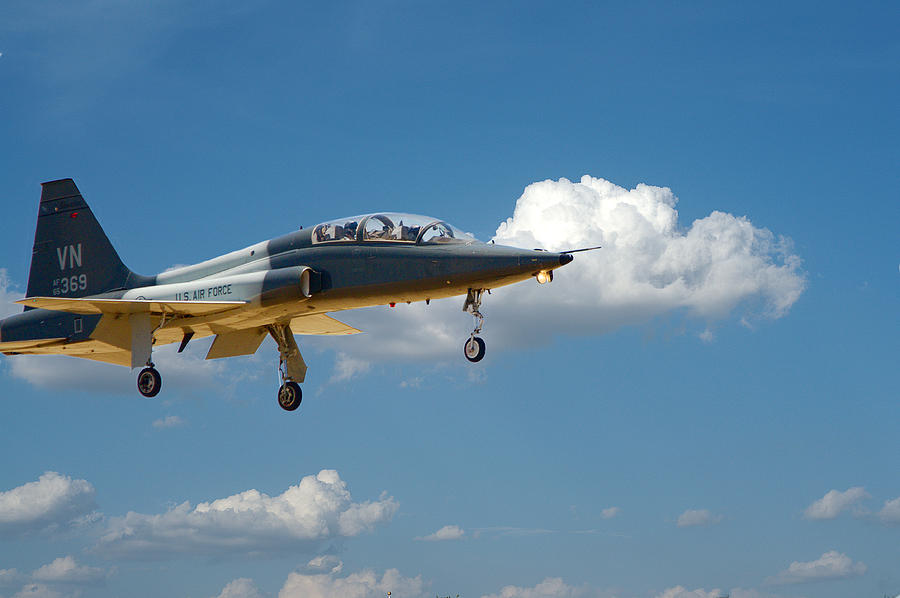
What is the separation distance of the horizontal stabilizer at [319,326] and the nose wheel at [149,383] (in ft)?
18.6

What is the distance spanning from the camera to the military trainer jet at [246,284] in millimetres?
26234

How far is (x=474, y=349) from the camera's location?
2539cm

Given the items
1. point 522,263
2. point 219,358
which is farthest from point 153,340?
point 522,263

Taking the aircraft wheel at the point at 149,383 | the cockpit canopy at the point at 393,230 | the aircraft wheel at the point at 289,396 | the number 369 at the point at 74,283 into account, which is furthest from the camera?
the number 369 at the point at 74,283

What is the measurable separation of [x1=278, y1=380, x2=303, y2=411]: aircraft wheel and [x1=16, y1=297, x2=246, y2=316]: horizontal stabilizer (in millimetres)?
4137

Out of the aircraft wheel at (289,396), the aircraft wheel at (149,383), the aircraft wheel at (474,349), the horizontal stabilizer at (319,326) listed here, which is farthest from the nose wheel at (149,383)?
the aircraft wheel at (474,349)

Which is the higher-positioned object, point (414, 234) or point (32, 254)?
point (32, 254)

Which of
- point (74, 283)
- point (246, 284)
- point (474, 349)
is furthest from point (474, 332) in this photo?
point (74, 283)

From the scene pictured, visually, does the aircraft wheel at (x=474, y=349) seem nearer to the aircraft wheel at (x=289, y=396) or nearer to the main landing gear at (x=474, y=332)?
the main landing gear at (x=474, y=332)

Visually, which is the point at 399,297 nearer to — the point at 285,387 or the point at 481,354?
the point at 481,354

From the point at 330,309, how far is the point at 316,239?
7.28ft

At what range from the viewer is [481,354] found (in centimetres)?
2541

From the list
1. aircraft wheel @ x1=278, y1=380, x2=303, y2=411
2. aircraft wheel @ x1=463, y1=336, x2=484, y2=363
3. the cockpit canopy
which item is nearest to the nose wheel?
aircraft wheel @ x1=278, y1=380, x2=303, y2=411

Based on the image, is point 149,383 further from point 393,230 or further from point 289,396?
point 393,230
